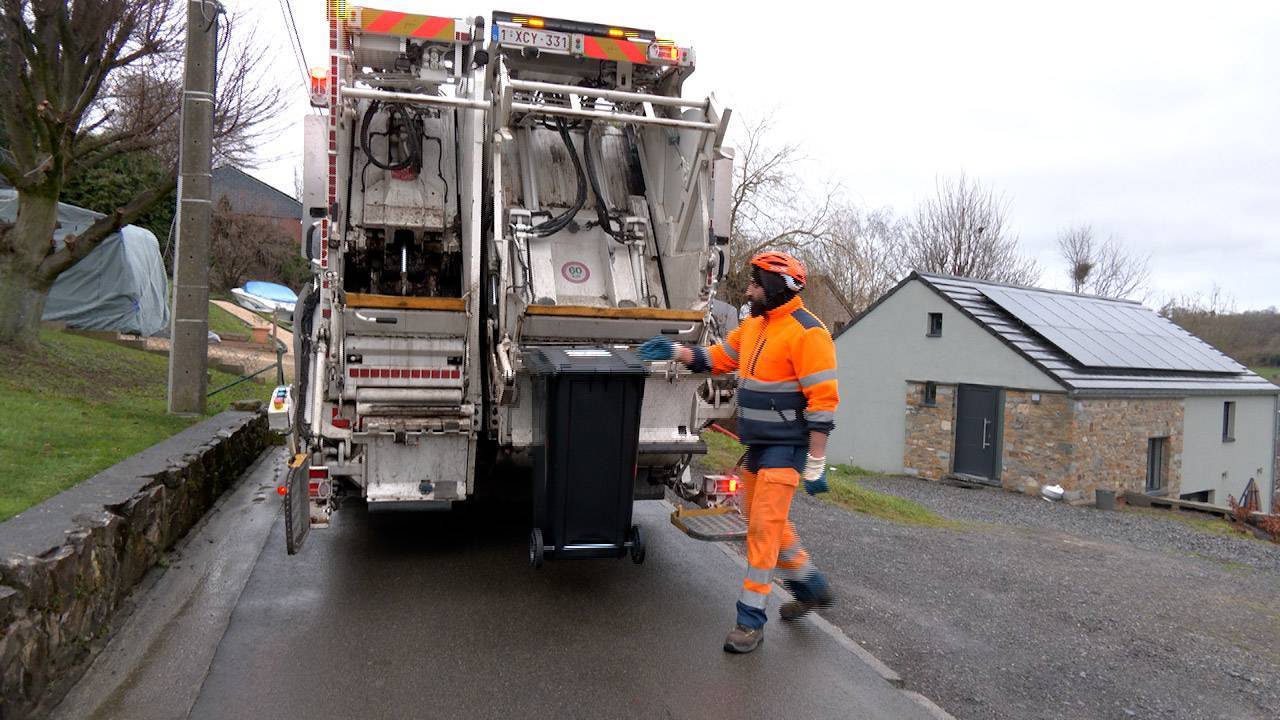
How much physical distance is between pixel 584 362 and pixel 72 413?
5.78 meters

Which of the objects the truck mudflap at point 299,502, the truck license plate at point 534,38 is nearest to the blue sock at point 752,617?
the truck mudflap at point 299,502

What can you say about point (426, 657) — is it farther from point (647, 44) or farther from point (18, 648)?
point (647, 44)

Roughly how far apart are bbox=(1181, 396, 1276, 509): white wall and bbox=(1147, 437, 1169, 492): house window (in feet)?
2.50

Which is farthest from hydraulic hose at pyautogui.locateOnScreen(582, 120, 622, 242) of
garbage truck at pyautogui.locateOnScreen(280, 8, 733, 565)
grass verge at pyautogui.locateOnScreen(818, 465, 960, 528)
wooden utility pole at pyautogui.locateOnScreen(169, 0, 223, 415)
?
wooden utility pole at pyautogui.locateOnScreen(169, 0, 223, 415)

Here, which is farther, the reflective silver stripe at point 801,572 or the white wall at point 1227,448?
the white wall at point 1227,448

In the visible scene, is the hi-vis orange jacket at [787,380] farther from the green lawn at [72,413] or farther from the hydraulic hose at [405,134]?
the green lawn at [72,413]

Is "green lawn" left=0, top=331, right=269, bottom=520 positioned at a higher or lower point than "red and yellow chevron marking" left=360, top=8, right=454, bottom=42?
lower

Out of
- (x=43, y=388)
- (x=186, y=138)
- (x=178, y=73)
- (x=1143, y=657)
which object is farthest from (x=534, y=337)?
(x=178, y=73)

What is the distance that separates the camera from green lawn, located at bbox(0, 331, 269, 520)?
5582 mm

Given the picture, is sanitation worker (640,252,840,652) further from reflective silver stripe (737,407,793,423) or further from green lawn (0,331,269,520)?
green lawn (0,331,269,520)

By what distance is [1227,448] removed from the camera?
2075 centimetres

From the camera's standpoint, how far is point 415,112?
21.6 ft

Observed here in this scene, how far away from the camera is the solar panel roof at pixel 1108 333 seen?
18.2 meters

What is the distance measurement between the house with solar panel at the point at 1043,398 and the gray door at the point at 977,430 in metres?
0.03
